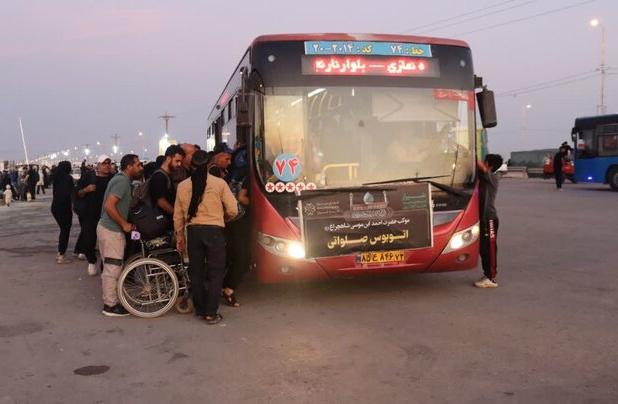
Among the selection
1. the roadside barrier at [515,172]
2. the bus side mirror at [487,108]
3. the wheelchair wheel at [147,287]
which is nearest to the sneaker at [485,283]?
the bus side mirror at [487,108]

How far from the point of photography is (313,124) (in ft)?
22.1

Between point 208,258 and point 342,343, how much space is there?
1.73m

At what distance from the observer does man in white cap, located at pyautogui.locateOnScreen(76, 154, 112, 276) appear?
30.6 ft

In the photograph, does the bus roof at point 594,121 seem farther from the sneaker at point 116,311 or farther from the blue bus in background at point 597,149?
the sneaker at point 116,311

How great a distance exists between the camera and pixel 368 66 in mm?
6977

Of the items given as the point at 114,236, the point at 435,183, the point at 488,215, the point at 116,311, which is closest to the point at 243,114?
the point at 114,236

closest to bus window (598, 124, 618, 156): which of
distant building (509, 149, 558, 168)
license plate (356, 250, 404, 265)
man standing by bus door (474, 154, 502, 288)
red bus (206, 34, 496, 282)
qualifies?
man standing by bus door (474, 154, 502, 288)

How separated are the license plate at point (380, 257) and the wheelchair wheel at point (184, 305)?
77.4 inches

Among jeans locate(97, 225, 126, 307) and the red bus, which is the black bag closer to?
jeans locate(97, 225, 126, 307)

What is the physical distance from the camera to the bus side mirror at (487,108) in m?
7.36

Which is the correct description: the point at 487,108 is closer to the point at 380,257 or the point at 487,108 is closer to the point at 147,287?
the point at 380,257

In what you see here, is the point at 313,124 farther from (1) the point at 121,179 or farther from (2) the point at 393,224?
(1) the point at 121,179

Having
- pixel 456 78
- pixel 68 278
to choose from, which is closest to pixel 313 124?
pixel 456 78

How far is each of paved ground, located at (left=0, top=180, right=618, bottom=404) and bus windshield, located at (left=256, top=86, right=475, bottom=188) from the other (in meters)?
1.53
